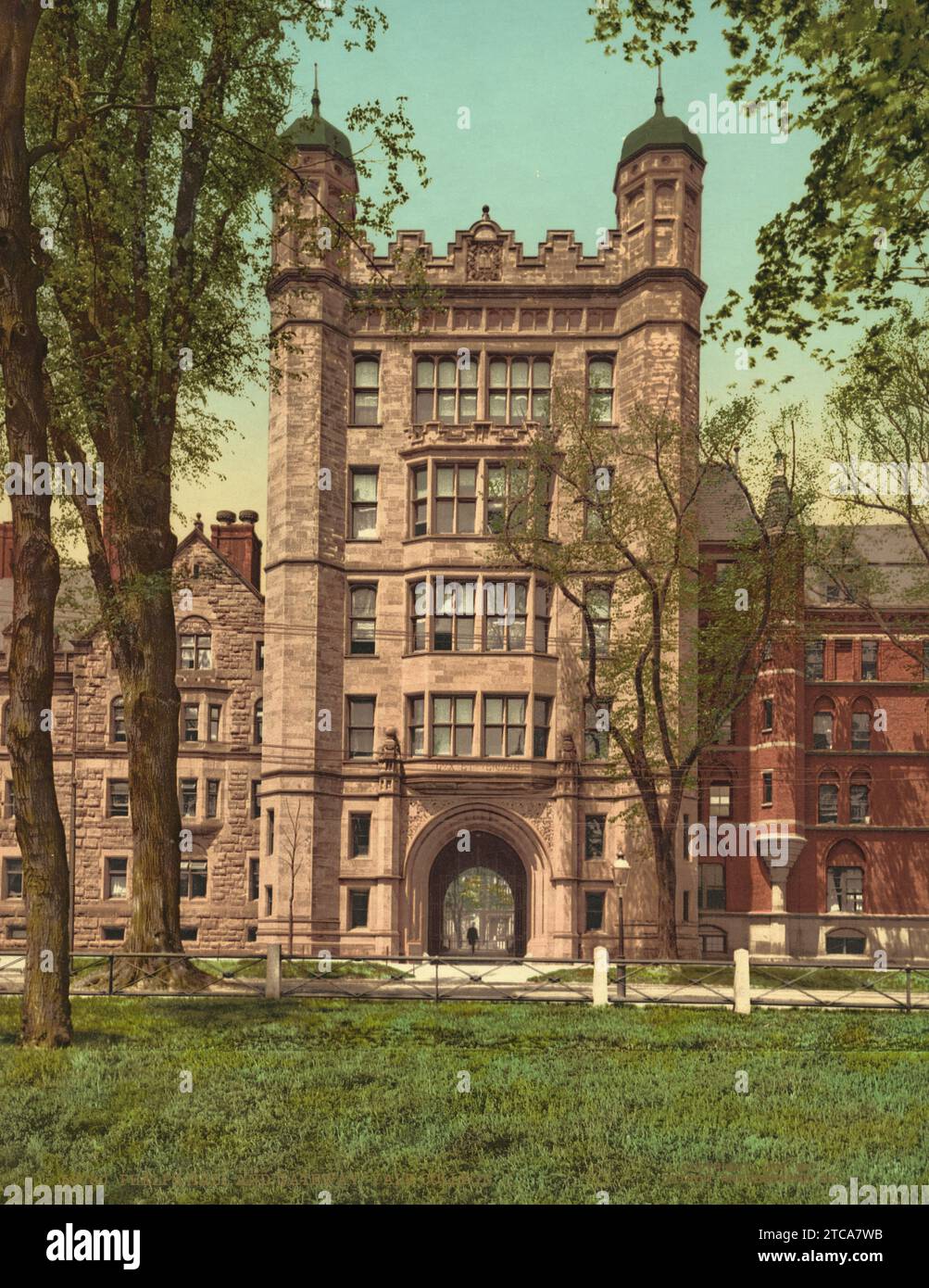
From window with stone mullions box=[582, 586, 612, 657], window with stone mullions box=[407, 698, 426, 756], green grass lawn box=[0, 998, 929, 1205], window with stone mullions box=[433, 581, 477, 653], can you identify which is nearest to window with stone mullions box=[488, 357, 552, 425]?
window with stone mullions box=[433, 581, 477, 653]

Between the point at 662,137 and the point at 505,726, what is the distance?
55.3ft

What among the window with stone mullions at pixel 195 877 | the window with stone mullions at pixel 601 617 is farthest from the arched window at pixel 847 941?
the window with stone mullions at pixel 195 877

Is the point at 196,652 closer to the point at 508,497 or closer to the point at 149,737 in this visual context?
the point at 508,497

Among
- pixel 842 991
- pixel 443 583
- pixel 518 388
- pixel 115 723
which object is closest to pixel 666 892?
pixel 842 991

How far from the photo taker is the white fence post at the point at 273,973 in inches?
824

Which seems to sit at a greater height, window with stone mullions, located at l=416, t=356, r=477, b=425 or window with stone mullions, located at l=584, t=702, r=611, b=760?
window with stone mullions, located at l=416, t=356, r=477, b=425

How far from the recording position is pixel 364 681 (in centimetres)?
3712

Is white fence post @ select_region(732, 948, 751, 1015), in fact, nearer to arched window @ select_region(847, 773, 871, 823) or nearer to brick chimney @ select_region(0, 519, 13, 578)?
→ arched window @ select_region(847, 773, 871, 823)

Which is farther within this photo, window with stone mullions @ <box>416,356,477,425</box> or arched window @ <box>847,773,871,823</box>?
arched window @ <box>847,773,871,823</box>

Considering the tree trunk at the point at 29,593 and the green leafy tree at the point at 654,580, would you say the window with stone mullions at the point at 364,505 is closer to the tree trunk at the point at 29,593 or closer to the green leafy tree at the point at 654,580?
the green leafy tree at the point at 654,580

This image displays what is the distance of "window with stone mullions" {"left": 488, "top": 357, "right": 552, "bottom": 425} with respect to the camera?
1491 inches

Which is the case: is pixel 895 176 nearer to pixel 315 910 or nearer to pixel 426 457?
pixel 426 457

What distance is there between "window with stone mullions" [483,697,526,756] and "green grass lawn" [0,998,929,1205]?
18.0 meters

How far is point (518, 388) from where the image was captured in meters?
38.0
